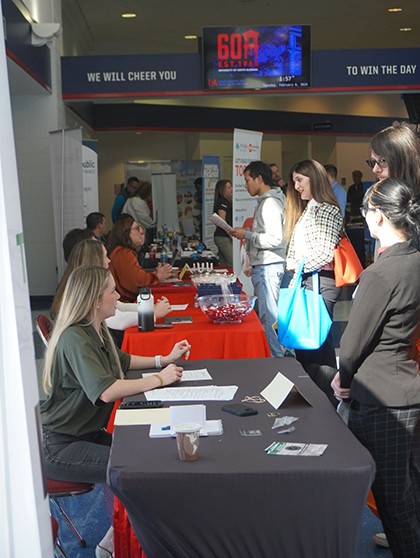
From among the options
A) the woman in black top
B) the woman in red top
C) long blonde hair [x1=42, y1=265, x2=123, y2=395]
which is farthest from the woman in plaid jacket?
the woman in black top

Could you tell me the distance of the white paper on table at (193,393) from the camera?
2.09 m

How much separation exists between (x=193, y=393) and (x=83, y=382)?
382 millimetres

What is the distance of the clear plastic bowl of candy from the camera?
10.7 ft

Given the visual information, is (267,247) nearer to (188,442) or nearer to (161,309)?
(161,309)

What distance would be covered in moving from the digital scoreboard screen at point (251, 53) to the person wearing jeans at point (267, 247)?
3193 mm

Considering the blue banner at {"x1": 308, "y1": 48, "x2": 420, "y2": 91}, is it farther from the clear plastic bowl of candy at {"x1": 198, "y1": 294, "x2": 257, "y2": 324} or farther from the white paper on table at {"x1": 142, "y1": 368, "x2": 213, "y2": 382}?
the white paper on table at {"x1": 142, "y1": 368, "x2": 213, "y2": 382}

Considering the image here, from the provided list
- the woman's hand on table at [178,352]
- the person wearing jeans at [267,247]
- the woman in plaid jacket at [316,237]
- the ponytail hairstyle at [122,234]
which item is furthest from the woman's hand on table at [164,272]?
the woman's hand on table at [178,352]

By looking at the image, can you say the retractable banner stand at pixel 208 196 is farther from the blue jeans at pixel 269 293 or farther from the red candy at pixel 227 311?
the red candy at pixel 227 311

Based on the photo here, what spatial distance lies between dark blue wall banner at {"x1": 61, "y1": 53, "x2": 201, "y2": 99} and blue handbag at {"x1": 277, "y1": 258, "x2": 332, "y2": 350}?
5.13 meters

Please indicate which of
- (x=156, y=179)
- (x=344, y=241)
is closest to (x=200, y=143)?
(x=156, y=179)

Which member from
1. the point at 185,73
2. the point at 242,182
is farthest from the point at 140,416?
the point at 185,73

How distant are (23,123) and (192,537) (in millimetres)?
6940

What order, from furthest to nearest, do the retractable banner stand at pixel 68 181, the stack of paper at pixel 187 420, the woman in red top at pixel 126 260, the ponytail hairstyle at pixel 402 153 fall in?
the retractable banner stand at pixel 68 181 → the woman in red top at pixel 126 260 → the ponytail hairstyle at pixel 402 153 → the stack of paper at pixel 187 420

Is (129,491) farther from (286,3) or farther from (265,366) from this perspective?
(286,3)
